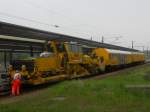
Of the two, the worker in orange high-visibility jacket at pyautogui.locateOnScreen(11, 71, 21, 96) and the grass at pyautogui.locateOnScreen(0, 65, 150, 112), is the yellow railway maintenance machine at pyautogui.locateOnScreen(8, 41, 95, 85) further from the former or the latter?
the grass at pyautogui.locateOnScreen(0, 65, 150, 112)

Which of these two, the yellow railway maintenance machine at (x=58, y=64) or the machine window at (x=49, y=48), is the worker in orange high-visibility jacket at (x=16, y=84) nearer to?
the yellow railway maintenance machine at (x=58, y=64)

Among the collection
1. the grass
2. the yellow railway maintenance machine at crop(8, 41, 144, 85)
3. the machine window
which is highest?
the machine window

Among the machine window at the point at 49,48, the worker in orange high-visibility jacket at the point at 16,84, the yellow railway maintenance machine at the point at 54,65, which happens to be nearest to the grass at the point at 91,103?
the worker in orange high-visibility jacket at the point at 16,84

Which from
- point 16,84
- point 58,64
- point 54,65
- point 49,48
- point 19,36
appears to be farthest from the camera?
point 19,36

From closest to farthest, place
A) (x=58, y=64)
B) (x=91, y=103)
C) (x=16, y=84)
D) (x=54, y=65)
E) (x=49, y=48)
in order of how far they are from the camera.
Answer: (x=91, y=103) < (x=16, y=84) < (x=54, y=65) < (x=58, y=64) < (x=49, y=48)

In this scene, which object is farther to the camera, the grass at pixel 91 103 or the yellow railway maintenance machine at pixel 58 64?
the yellow railway maintenance machine at pixel 58 64

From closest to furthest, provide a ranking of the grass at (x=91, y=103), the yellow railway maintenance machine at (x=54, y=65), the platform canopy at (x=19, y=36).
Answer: the grass at (x=91, y=103), the yellow railway maintenance machine at (x=54, y=65), the platform canopy at (x=19, y=36)

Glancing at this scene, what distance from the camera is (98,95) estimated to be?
47.2ft

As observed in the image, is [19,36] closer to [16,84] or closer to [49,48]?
[49,48]

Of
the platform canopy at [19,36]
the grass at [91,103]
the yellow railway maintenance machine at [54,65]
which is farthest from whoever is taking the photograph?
the platform canopy at [19,36]

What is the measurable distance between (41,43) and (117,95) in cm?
1328

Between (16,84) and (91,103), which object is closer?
(91,103)

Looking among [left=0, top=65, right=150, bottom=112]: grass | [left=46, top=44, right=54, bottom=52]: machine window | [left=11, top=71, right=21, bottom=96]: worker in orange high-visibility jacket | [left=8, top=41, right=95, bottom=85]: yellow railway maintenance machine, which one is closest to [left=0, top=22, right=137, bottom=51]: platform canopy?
[left=46, top=44, right=54, bottom=52]: machine window

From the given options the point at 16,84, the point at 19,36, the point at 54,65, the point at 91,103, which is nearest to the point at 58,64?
the point at 54,65
